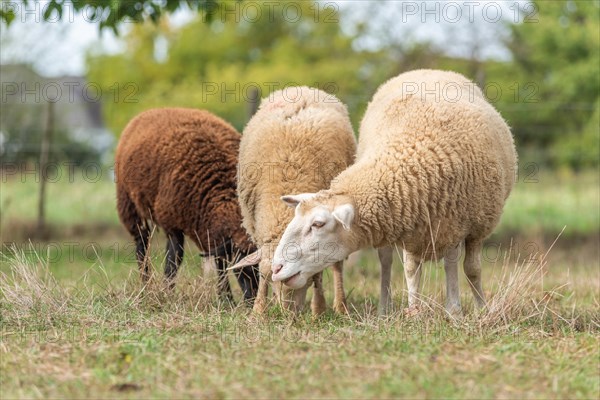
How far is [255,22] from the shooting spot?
35.5 metres

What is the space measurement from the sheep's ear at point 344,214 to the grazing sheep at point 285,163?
54 cm

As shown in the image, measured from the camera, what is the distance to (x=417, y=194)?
5.76 metres

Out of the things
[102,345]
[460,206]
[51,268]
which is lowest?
[51,268]

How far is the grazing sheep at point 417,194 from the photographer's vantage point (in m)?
5.63

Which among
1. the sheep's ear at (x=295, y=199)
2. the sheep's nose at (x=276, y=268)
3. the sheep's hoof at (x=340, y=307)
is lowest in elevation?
the sheep's hoof at (x=340, y=307)

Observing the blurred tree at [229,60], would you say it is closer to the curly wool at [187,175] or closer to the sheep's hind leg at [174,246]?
the curly wool at [187,175]

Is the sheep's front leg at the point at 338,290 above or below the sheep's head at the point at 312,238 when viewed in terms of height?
below

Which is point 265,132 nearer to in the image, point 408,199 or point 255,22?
point 408,199

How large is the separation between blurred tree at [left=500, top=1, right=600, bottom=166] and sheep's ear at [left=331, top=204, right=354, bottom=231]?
67.8 ft

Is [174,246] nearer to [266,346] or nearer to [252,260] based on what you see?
[252,260]

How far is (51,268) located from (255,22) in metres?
27.3

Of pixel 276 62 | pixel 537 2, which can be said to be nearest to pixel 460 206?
pixel 537 2

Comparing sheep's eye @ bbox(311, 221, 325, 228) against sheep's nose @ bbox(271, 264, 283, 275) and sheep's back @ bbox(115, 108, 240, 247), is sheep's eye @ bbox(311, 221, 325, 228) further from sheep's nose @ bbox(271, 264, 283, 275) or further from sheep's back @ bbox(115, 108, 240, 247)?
sheep's back @ bbox(115, 108, 240, 247)

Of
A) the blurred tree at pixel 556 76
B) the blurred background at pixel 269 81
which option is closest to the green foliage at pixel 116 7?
the blurred background at pixel 269 81
